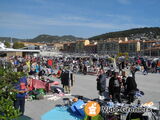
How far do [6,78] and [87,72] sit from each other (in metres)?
15.8

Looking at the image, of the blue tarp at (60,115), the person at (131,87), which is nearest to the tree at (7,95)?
the blue tarp at (60,115)

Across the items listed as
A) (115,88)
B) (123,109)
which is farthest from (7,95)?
(115,88)

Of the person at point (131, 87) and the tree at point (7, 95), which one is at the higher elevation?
the tree at point (7, 95)

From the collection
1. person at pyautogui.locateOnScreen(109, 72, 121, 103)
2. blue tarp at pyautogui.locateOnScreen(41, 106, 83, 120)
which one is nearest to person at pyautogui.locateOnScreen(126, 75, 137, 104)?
person at pyautogui.locateOnScreen(109, 72, 121, 103)

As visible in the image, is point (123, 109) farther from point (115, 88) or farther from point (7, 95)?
point (7, 95)

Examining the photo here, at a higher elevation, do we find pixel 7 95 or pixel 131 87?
pixel 7 95

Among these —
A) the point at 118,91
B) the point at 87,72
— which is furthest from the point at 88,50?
the point at 118,91

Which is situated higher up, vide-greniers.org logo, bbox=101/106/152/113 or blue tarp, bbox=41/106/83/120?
vide-greniers.org logo, bbox=101/106/152/113

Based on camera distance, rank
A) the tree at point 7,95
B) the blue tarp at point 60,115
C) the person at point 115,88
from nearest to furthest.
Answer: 1. the tree at point 7,95
2. the blue tarp at point 60,115
3. the person at point 115,88

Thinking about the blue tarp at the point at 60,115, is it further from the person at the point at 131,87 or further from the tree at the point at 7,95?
the tree at the point at 7,95

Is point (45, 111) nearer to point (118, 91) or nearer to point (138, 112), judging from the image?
point (118, 91)

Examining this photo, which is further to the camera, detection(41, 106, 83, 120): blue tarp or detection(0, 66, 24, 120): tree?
detection(41, 106, 83, 120): blue tarp

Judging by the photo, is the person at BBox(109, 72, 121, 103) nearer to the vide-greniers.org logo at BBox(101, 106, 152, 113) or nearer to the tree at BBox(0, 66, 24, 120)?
the vide-greniers.org logo at BBox(101, 106, 152, 113)

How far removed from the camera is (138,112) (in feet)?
17.4
